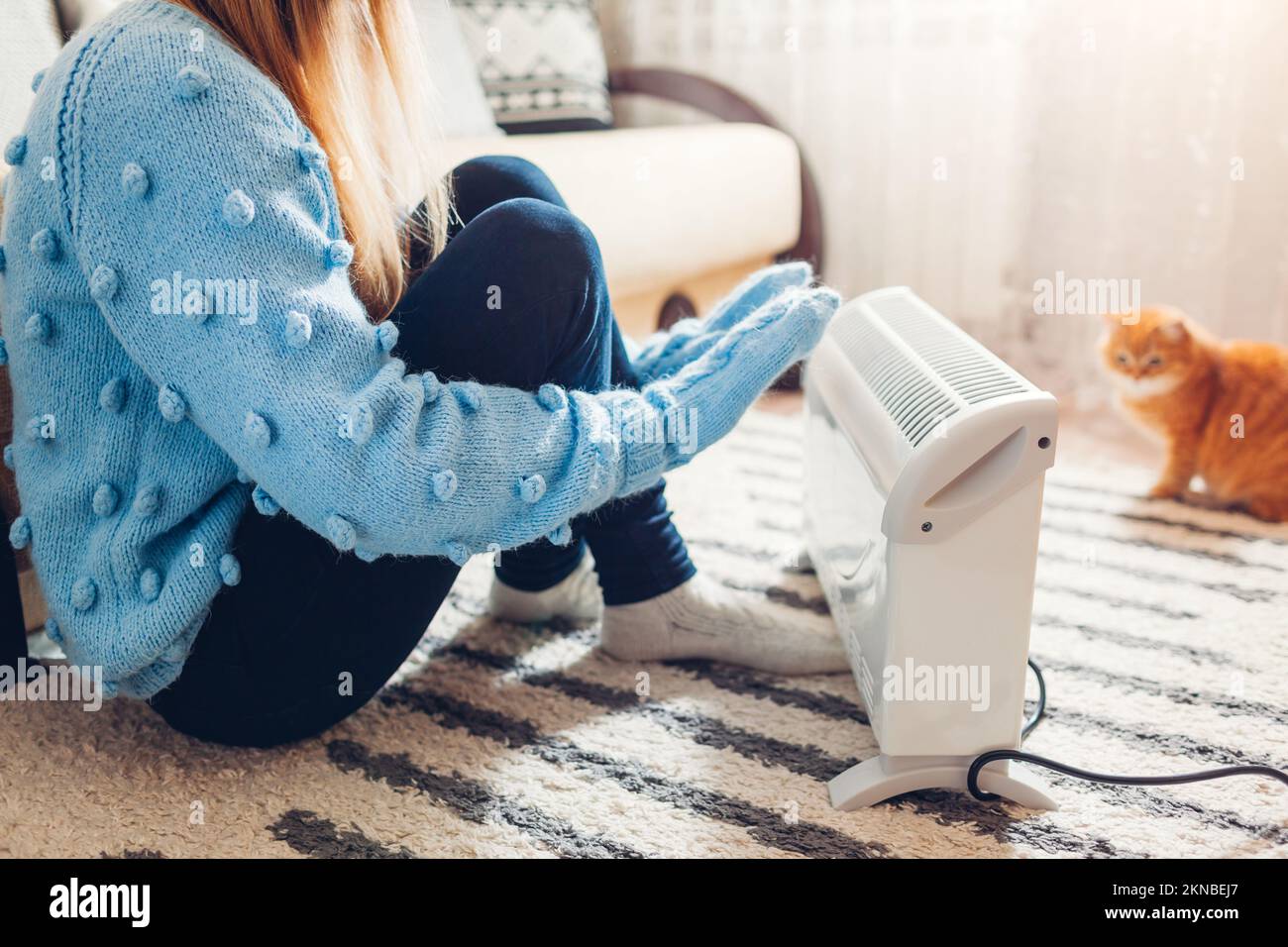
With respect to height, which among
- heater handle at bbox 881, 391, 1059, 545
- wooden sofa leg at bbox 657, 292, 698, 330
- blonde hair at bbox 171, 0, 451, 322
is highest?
blonde hair at bbox 171, 0, 451, 322

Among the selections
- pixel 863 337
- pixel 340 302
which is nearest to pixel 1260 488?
pixel 863 337

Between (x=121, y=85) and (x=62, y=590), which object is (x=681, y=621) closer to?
(x=62, y=590)

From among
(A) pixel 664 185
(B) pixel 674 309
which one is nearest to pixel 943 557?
(A) pixel 664 185

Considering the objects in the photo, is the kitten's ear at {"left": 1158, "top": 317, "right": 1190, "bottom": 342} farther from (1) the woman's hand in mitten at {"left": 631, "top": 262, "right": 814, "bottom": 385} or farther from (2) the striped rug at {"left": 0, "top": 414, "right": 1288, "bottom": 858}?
(1) the woman's hand in mitten at {"left": 631, "top": 262, "right": 814, "bottom": 385}

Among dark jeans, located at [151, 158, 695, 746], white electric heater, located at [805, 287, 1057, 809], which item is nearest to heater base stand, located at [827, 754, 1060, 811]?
white electric heater, located at [805, 287, 1057, 809]

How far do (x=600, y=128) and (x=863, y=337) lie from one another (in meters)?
1.21

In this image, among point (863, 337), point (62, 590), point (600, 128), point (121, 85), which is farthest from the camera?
point (600, 128)

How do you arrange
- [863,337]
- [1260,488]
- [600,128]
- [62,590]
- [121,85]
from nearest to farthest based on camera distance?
[121,85]
[62,590]
[863,337]
[1260,488]
[600,128]

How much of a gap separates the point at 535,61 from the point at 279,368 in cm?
145

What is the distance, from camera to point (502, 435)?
0.65 m

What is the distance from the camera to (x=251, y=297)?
568mm

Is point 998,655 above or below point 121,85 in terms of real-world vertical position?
below

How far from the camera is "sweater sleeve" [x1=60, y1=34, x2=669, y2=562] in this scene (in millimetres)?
564

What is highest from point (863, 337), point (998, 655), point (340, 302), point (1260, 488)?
point (340, 302)
